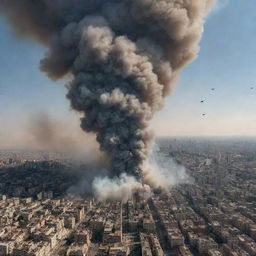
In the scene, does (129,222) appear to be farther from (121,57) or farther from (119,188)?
(121,57)

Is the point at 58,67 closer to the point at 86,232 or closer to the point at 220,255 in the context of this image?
A: the point at 86,232

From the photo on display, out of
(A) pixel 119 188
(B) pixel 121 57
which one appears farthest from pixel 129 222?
(B) pixel 121 57

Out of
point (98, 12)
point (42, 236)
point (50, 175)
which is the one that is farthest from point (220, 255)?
point (50, 175)

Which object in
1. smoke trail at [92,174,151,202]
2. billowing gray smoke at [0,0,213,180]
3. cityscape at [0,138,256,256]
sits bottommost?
cityscape at [0,138,256,256]

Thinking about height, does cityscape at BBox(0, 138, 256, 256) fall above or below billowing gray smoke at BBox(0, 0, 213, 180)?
below

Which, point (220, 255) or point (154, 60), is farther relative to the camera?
point (154, 60)
